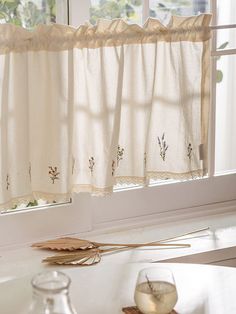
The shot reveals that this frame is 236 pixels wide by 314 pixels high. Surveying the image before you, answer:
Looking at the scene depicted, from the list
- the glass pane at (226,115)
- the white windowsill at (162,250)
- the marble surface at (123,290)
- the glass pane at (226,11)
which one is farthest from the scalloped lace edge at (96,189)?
the glass pane at (226,11)

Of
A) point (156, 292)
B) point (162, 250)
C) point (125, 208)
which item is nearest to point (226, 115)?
point (125, 208)

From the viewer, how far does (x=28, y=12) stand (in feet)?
7.16

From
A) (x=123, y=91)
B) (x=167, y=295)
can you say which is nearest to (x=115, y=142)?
(x=123, y=91)

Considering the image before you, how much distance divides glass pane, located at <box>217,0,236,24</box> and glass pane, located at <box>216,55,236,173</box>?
126mm

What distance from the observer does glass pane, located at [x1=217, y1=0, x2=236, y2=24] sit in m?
2.57

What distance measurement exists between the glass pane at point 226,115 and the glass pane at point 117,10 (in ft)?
1.26

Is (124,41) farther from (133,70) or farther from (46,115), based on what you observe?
(46,115)

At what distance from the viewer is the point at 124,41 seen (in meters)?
2.28

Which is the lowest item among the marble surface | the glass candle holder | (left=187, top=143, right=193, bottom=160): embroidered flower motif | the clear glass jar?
the marble surface

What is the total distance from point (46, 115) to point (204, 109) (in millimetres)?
544

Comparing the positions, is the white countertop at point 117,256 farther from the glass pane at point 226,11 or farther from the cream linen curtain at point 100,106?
the glass pane at point 226,11

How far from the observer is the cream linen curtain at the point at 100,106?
2170 mm

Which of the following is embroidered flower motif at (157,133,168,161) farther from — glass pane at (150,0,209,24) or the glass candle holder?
the glass candle holder

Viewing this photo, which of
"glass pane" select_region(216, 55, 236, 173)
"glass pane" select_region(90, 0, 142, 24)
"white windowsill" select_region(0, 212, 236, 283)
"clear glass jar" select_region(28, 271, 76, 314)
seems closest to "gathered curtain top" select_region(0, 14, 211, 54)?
"glass pane" select_region(90, 0, 142, 24)
